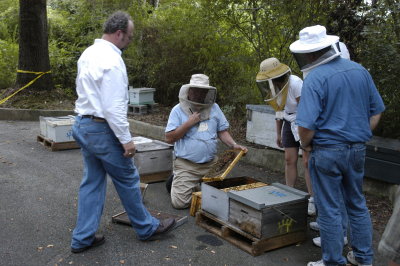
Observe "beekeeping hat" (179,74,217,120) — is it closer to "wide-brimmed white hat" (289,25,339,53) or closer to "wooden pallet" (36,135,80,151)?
"wide-brimmed white hat" (289,25,339,53)

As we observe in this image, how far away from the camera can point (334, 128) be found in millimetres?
3285

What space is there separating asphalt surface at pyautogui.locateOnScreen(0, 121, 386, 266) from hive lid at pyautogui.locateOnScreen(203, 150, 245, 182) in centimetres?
53

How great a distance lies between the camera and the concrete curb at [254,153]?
17.6 feet

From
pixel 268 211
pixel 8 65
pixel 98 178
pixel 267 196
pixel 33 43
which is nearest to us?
pixel 268 211

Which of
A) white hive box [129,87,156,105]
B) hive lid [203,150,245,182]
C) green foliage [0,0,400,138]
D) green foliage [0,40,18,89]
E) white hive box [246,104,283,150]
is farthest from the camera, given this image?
green foliage [0,40,18,89]

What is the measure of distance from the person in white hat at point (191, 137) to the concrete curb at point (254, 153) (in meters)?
1.69

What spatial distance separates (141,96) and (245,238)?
6.22m

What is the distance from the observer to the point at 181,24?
9.77 m

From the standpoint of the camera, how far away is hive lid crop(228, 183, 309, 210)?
390 cm

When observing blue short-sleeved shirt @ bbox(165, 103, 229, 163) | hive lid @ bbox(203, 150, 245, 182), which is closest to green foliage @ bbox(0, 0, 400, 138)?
hive lid @ bbox(203, 150, 245, 182)

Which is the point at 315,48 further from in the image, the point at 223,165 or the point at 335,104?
the point at 223,165

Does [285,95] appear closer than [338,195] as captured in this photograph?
No

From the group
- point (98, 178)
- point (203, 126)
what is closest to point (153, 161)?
point (203, 126)

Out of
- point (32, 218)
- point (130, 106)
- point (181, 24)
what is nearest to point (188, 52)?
point (181, 24)
